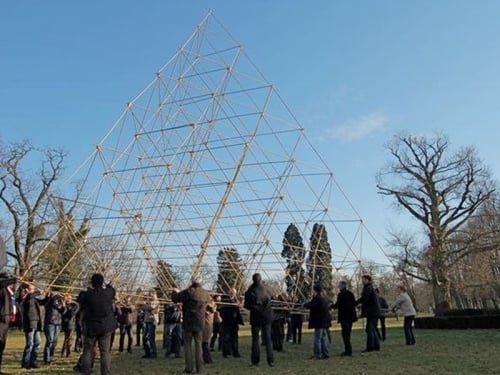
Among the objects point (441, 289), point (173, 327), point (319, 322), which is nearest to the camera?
point (319, 322)

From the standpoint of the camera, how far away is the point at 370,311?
1244 cm

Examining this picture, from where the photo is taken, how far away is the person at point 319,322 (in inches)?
460

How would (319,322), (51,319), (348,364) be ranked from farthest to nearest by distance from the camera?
(51,319) < (319,322) < (348,364)

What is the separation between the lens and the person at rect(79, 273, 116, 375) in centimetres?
878

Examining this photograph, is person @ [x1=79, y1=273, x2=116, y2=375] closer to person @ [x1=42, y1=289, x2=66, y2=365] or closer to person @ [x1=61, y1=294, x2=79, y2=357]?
person @ [x1=42, y1=289, x2=66, y2=365]

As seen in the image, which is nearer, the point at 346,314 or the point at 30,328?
the point at 30,328

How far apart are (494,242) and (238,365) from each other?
95.0ft

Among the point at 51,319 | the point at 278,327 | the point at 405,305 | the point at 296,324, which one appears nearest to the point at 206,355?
the point at 278,327

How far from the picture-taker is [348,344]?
39.5ft

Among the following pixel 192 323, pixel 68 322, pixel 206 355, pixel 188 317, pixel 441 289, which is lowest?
pixel 206 355

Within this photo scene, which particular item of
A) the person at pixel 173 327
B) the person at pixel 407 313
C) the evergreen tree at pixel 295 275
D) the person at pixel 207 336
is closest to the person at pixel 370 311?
the person at pixel 407 313

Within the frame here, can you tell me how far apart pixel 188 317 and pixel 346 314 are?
4021 mm

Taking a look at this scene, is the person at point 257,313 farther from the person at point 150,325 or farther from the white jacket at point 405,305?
the white jacket at point 405,305

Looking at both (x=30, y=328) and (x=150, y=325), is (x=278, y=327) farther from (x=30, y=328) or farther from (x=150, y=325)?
(x=30, y=328)
